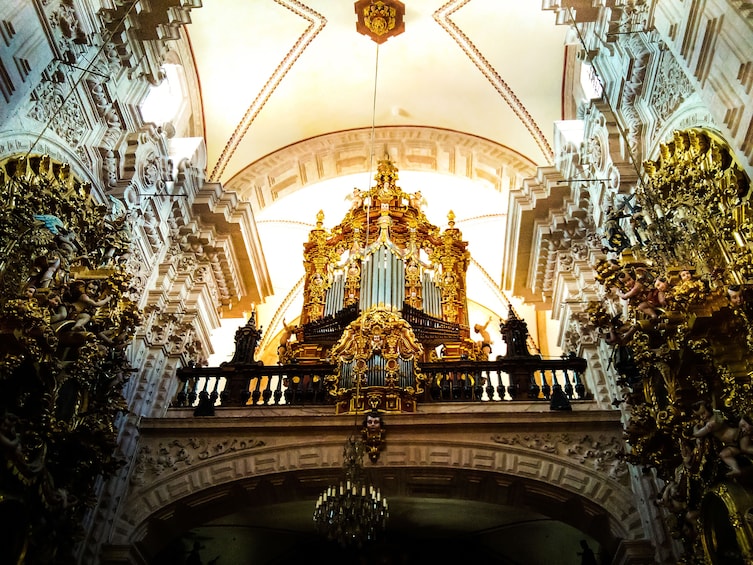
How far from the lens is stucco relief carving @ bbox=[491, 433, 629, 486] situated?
689 cm

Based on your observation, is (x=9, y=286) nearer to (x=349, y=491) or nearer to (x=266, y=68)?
(x=349, y=491)

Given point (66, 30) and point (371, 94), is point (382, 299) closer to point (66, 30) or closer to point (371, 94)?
point (371, 94)

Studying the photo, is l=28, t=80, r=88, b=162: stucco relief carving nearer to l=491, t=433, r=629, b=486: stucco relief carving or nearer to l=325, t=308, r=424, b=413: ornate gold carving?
l=325, t=308, r=424, b=413: ornate gold carving

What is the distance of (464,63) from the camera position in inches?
473

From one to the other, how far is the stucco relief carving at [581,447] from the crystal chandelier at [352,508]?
1.61 meters

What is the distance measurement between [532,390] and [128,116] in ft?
19.4

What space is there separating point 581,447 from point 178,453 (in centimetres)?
435

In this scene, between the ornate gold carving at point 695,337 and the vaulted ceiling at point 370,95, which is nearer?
the ornate gold carving at point 695,337

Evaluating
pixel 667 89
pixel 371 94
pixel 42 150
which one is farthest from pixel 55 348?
pixel 371 94

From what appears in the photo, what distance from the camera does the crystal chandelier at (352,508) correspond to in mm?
6133

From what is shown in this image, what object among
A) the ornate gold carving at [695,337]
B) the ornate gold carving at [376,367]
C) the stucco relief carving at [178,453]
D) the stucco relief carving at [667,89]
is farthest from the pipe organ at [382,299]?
the stucco relief carving at [667,89]

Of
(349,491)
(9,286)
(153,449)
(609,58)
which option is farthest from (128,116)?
(609,58)

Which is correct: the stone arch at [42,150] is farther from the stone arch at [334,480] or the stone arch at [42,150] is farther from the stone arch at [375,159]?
the stone arch at [375,159]

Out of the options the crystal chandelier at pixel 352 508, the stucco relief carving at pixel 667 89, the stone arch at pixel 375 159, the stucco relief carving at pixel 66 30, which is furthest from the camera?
the stone arch at pixel 375 159
